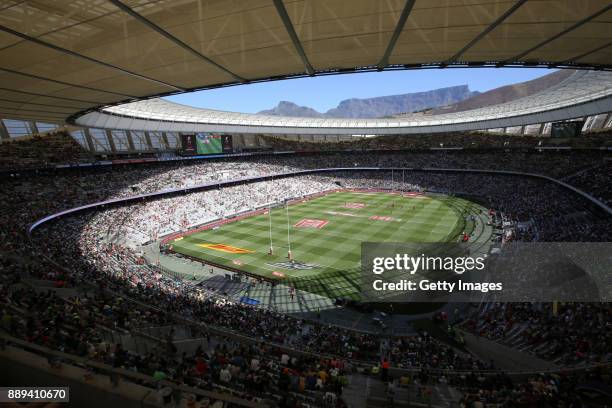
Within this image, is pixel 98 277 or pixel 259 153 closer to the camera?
pixel 98 277

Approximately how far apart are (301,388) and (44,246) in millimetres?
24423

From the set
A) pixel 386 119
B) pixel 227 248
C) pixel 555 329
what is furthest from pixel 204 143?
pixel 555 329

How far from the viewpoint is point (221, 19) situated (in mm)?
6969

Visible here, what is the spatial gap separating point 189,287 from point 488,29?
2287 cm

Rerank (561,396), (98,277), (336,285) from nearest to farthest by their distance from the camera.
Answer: (561,396), (98,277), (336,285)

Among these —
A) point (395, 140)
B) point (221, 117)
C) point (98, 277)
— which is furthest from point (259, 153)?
point (98, 277)

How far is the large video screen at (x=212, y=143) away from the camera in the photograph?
5525 centimetres

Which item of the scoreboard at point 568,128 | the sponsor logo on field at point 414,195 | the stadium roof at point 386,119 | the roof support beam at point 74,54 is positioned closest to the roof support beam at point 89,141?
the stadium roof at point 386,119

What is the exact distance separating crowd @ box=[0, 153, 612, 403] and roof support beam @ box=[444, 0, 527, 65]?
8671mm

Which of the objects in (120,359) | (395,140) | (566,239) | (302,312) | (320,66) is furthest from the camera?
(395,140)

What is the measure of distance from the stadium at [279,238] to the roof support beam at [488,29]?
0.06 metres

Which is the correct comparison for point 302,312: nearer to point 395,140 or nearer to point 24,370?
point 24,370

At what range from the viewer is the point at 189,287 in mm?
23969

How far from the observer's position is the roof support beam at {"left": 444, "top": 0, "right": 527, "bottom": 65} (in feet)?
21.6
